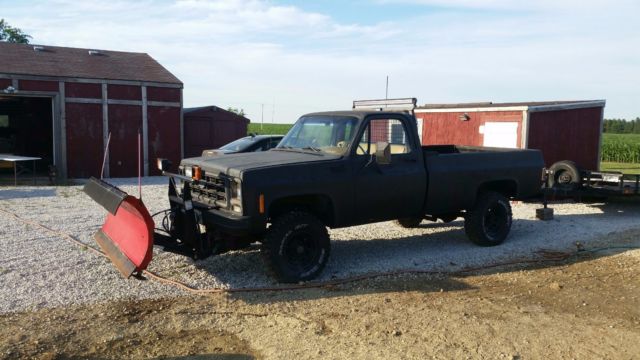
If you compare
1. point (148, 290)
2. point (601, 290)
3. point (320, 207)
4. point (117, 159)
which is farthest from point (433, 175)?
point (117, 159)

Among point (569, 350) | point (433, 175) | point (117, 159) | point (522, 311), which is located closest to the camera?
point (569, 350)

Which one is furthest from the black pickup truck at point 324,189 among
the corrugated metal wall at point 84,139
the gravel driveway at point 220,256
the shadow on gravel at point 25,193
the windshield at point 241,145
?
the corrugated metal wall at point 84,139

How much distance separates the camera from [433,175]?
24.8 ft

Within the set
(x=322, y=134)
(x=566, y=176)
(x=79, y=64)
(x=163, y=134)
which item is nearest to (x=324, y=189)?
(x=322, y=134)

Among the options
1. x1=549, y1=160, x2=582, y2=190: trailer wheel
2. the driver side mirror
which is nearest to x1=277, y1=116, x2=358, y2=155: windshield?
the driver side mirror

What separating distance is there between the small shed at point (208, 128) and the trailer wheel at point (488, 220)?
1438 centimetres

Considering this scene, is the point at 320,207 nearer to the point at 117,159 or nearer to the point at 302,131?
the point at 302,131

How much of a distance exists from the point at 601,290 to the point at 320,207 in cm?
340

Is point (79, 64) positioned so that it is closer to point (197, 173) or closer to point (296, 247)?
point (197, 173)

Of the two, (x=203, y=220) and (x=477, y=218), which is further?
(x=477, y=218)

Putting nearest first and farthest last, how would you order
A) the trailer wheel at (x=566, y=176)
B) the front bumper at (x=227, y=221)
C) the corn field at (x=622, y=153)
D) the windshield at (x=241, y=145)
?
the front bumper at (x=227, y=221), the trailer wheel at (x=566, y=176), the windshield at (x=241, y=145), the corn field at (x=622, y=153)

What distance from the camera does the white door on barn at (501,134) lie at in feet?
48.4

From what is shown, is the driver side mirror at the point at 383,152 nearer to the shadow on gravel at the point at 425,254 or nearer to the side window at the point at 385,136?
the side window at the point at 385,136

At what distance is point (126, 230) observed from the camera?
6.10 metres
